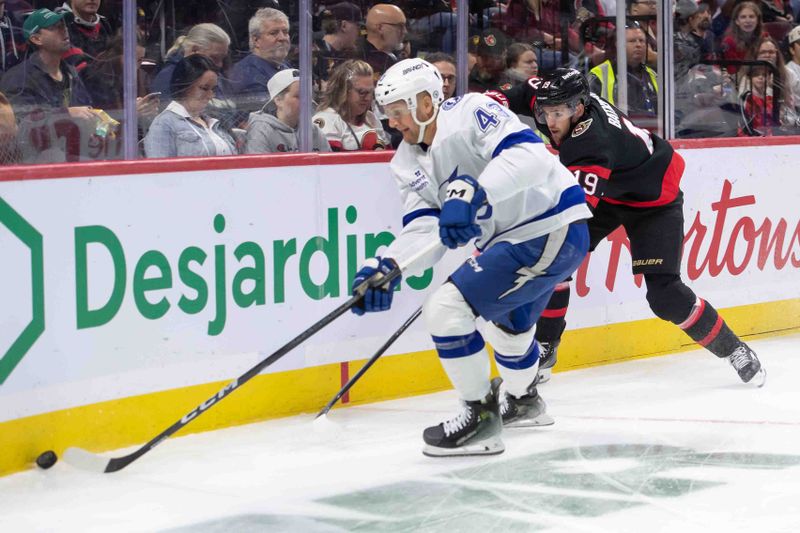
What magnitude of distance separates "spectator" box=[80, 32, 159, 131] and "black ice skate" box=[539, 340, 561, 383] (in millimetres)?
1717

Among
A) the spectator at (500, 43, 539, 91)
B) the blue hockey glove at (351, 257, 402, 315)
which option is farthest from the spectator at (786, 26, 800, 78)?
the blue hockey glove at (351, 257, 402, 315)

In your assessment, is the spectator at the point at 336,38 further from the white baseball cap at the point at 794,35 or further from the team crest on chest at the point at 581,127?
the white baseball cap at the point at 794,35

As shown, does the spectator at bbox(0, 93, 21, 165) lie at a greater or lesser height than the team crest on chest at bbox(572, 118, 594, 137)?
greater

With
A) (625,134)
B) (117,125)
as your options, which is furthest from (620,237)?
(117,125)

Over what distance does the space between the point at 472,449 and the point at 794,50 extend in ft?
10.8

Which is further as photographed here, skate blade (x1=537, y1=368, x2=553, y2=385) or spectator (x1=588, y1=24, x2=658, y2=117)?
spectator (x1=588, y1=24, x2=658, y2=117)

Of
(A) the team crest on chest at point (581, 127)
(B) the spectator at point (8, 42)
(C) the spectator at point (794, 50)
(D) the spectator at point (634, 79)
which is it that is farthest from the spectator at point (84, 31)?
(C) the spectator at point (794, 50)

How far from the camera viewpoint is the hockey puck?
3.75 meters

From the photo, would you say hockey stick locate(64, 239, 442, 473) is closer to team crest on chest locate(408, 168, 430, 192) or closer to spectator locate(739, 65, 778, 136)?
team crest on chest locate(408, 168, 430, 192)

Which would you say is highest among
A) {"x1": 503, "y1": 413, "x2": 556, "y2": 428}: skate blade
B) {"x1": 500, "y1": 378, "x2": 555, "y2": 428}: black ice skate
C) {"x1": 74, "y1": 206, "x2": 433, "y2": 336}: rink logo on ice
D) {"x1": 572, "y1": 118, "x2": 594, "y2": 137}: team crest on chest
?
{"x1": 572, "y1": 118, "x2": 594, "y2": 137}: team crest on chest

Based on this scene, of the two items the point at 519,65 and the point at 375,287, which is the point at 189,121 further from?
the point at 519,65

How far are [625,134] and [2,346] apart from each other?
2.23m

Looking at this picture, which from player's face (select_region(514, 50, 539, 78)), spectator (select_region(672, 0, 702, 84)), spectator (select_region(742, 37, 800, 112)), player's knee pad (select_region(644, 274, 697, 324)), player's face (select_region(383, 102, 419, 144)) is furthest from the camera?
spectator (select_region(742, 37, 800, 112))

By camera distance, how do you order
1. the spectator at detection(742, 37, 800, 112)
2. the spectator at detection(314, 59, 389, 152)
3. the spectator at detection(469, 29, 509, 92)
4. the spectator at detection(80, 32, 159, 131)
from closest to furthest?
the spectator at detection(80, 32, 159, 131) → the spectator at detection(314, 59, 389, 152) → the spectator at detection(469, 29, 509, 92) → the spectator at detection(742, 37, 800, 112)
